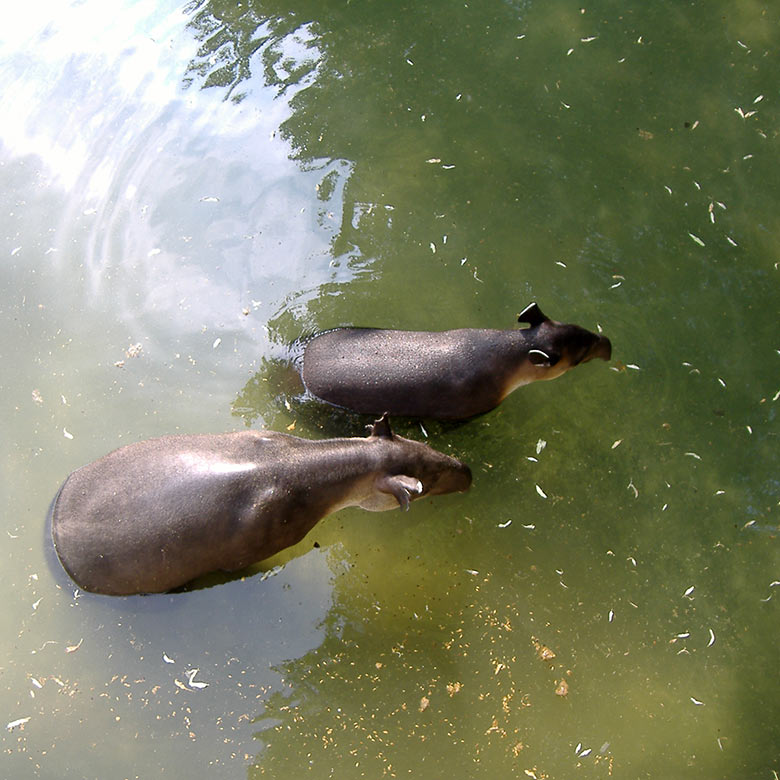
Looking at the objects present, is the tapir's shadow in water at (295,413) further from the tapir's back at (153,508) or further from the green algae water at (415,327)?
the tapir's back at (153,508)

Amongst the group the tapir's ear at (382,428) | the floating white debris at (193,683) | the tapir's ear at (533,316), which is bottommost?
the floating white debris at (193,683)

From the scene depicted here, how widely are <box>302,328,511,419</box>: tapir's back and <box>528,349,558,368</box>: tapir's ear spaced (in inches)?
8.9

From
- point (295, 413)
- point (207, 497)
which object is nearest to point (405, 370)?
point (295, 413)

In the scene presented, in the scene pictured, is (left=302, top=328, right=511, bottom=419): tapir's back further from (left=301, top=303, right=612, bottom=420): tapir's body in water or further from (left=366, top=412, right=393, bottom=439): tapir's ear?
(left=366, top=412, right=393, bottom=439): tapir's ear

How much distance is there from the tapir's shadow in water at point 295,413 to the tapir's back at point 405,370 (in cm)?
19

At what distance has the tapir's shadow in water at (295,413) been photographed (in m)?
6.98

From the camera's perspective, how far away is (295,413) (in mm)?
7066

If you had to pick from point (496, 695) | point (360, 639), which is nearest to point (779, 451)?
point (496, 695)

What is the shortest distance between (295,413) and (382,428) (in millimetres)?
1026

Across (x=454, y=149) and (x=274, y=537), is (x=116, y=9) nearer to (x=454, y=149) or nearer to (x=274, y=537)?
(x=454, y=149)

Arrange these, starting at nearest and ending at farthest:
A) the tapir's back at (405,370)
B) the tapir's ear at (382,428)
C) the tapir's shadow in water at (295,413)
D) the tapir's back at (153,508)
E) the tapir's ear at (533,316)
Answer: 1. the tapir's back at (153,508)
2. the tapir's ear at (382,428)
3. the tapir's back at (405,370)
4. the tapir's ear at (533,316)
5. the tapir's shadow in water at (295,413)

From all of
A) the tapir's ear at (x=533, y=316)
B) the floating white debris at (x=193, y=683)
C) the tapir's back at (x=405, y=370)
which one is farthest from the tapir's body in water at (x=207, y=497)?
the tapir's ear at (x=533, y=316)

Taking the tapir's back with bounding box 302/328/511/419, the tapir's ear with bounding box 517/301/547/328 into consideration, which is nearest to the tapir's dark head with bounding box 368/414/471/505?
the tapir's back with bounding box 302/328/511/419

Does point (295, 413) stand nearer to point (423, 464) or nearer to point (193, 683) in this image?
point (423, 464)
